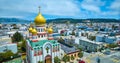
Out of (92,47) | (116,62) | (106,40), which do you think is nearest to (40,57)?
(116,62)

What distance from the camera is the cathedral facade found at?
20406mm

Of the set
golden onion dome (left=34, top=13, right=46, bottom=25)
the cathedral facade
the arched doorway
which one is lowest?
the arched doorway

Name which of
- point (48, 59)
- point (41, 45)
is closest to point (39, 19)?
point (41, 45)

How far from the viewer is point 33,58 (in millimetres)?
20281

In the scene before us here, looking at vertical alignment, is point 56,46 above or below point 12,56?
above

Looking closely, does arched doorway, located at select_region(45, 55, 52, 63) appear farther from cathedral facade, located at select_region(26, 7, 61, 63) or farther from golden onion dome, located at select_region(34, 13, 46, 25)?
golden onion dome, located at select_region(34, 13, 46, 25)

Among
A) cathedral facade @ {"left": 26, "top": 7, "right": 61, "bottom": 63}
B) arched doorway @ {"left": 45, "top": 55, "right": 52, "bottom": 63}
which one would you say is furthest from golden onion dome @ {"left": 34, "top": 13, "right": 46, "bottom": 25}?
arched doorway @ {"left": 45, "top": 55, "right": 52, "bottom": 63}

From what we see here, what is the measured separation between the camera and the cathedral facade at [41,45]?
20.4 m

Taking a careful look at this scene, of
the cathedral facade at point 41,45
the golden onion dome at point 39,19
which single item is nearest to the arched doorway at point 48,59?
the cathedral facade at point 41,45

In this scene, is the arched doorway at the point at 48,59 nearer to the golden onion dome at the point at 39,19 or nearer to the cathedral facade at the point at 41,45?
the cathedral facade at the point at 41,45

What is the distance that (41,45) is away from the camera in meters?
20.8

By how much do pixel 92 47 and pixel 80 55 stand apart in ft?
32.5

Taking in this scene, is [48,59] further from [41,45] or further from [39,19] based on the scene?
[39,19]

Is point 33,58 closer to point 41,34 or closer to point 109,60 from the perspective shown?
point 41,34
